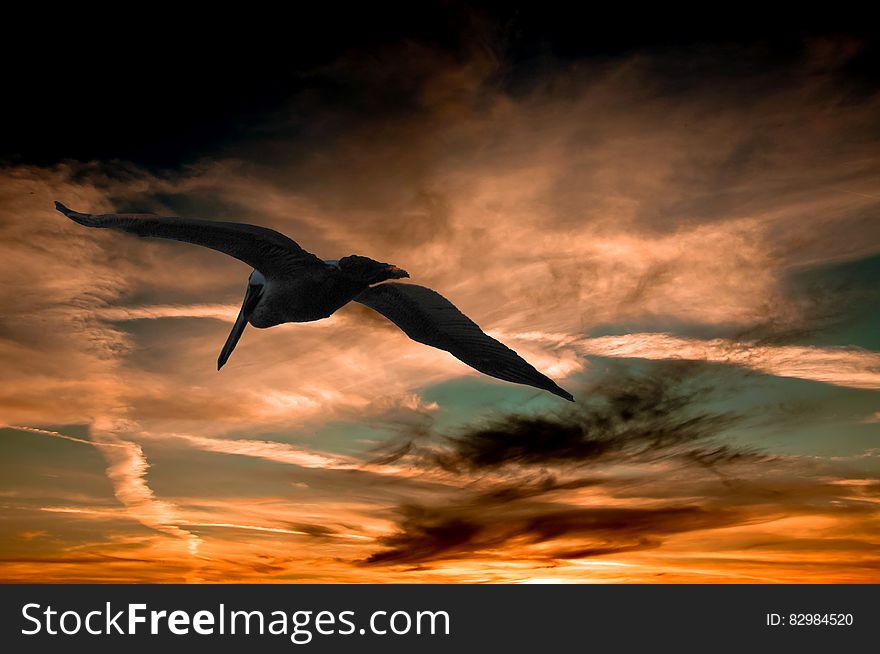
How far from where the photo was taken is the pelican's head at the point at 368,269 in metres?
10.7

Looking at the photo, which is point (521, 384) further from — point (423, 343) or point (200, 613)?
point (200, 613)

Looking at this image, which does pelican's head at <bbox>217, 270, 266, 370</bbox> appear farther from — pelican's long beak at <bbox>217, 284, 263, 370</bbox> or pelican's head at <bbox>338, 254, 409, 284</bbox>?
pelican's head at <bbox>338, 254, 409, 284</bbox>

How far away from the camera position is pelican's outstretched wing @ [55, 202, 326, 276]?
30.6 ft

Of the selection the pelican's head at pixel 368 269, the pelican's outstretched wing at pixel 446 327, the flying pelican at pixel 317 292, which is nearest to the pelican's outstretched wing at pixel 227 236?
the flying pelican at pixel 317 292

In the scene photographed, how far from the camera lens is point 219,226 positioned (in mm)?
9695

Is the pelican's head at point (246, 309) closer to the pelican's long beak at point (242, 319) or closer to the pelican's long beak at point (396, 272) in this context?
the pelican's long beak at point (242, 319)

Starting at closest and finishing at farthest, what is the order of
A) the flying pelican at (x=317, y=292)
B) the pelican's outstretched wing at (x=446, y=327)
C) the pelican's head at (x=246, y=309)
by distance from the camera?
the flying pelican at (x=317, y=292)
the pelican's head at (x=246, y=309)
the pelican's outstretched wing at (x=446, y=327)

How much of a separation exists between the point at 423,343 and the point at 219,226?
204 inches

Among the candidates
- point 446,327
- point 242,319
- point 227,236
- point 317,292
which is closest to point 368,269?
point 317,292

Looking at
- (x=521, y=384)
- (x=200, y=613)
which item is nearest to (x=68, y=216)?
(x=521, y=384)

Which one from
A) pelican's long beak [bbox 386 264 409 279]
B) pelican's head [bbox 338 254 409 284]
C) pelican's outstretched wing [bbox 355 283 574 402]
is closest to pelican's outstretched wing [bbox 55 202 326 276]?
pelican's head [bbox 338 254 409 284]

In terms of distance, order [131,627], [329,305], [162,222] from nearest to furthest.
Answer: [162,222] < [329,305] < [131,627]

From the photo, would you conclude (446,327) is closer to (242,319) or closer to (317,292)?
(317,292)

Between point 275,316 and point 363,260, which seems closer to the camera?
point 363,260
